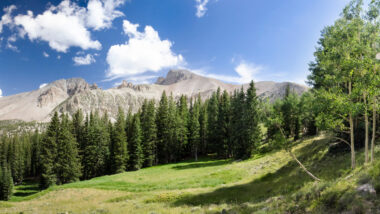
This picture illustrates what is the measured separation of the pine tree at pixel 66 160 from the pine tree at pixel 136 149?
13.2 metres

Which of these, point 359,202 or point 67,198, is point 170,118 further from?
point 359,202

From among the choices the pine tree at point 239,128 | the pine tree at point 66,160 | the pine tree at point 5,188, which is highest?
the pine tree at point 239,128

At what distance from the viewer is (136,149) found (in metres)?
50.2

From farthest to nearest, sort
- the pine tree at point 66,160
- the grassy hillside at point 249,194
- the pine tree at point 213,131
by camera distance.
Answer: the pine tree at point 213,131, the pine tree at point 66,160, the grassy hillside at point 249,194

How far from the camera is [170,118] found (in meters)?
57.3

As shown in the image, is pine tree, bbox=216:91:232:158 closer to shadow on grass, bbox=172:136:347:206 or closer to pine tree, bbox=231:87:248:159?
pine tree, bbox=231:87:248:159

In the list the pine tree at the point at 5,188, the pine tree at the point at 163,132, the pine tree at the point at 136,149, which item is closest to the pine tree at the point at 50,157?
the pine tree at the point at 5,188

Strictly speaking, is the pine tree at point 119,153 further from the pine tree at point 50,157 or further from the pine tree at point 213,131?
the pine tree at point 213,131

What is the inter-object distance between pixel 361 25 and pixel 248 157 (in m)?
32.0

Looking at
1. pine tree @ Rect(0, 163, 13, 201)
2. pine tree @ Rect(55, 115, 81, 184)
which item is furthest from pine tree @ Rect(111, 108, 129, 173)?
pine tree @ Rect(0, 163, 13, 201)

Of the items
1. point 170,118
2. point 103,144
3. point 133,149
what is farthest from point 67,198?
point 170,118

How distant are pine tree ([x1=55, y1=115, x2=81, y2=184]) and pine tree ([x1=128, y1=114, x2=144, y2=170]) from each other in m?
13.2

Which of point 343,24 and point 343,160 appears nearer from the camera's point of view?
point 343,24

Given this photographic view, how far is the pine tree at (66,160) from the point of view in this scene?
1834 inches
